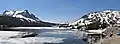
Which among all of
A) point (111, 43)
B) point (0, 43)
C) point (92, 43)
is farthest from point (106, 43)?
point (0, 43)

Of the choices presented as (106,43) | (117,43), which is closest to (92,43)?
(106,43)

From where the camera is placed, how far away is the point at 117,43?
1508 inches

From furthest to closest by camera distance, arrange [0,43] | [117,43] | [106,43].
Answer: [0,43], [106,43], [117,43]

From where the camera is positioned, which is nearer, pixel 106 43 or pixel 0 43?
pixel 106 43

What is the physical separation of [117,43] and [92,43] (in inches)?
558

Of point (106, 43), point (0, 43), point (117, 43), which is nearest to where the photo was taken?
point (117, 43)

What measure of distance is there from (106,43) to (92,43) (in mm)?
10890

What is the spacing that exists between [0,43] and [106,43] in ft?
69.3

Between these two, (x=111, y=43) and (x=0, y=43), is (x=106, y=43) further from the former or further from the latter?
(x=0, y=43)


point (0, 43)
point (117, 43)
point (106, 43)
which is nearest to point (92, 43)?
point (106, 43)

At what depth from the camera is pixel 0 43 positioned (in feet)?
163

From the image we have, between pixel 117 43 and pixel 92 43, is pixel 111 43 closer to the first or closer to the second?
pixel 117 43

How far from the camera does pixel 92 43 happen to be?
52281 mm

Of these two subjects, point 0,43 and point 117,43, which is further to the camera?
point 0,43
